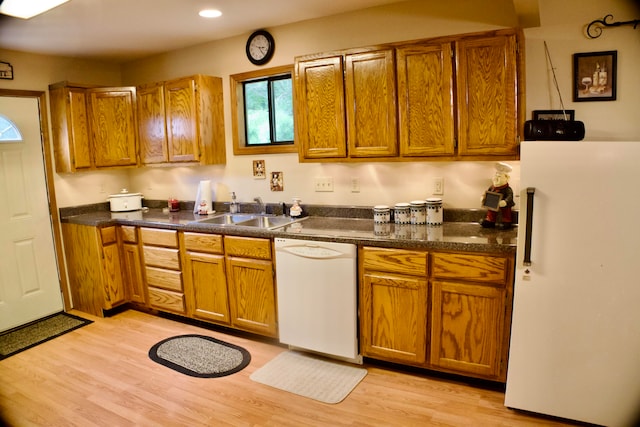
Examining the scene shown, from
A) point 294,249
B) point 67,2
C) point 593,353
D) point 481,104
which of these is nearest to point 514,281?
point 593,353

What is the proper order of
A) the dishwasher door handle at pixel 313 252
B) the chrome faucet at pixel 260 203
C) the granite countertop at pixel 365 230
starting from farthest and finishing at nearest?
the chrome faucet at pixel 260 203 → the dishwasher door handle at pixel 313 252 → the granite countertop at pixel 365 230

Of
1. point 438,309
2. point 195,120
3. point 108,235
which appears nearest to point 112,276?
point 108,235

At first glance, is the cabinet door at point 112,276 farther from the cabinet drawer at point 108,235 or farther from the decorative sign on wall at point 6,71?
the decorative sign on wall at point 6,71

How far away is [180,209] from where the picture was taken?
4.16 meters

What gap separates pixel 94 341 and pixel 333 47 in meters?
2.94

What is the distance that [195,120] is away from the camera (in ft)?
11.7

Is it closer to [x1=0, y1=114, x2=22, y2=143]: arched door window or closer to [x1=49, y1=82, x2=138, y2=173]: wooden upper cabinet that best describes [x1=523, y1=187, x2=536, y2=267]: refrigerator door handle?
[x1=49, y1=82, x2=138, y2=173]: wooden upper cabinet

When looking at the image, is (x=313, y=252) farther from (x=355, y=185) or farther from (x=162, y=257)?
(x=162, y=257)

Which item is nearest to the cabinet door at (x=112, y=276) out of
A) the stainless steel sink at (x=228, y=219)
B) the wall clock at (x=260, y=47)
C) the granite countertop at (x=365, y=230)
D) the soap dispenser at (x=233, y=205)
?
the granite countertop at (x=365, y=230)

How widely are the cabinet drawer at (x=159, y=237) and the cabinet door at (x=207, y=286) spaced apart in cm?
18

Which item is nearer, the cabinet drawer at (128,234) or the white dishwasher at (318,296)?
the white dishwasher at (318,296)

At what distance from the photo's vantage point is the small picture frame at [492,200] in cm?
254

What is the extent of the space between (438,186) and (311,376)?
1519 millimetres

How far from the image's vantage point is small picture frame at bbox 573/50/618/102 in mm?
2371
